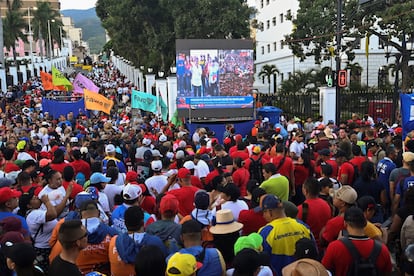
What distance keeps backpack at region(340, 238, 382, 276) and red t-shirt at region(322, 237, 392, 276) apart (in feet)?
0.07

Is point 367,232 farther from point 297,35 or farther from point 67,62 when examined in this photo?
point 67,62

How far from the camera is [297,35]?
26.0 m

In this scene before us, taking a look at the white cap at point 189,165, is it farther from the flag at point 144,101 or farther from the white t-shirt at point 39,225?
the flag at point 144,101

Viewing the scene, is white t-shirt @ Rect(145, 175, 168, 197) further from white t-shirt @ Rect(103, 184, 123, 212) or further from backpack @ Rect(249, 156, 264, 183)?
backpack @ Rect(249, 156, 264, 183)

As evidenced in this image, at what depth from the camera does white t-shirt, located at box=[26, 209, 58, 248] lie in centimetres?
502

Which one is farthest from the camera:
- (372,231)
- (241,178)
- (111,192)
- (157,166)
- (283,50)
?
(283,50)

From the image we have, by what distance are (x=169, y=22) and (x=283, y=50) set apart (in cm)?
1559

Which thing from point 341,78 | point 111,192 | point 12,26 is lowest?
point 111,192

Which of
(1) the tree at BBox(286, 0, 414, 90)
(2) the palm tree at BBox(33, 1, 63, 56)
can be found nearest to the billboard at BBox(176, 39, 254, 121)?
(1) the tree at BBox(286, 0, 414, 90)

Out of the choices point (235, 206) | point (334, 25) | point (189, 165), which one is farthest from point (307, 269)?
point (334, 25)

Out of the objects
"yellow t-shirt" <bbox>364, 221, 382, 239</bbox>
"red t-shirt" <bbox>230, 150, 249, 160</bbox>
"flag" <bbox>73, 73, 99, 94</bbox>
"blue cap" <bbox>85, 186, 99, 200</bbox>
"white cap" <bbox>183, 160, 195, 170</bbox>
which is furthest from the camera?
"flag" <bbox>73, 73, 99, 94</bbox>

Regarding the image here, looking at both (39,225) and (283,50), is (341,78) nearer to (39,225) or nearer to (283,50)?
(39,225)

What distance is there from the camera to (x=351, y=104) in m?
23.2

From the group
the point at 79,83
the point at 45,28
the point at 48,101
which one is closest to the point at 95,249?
the point at 79,83
